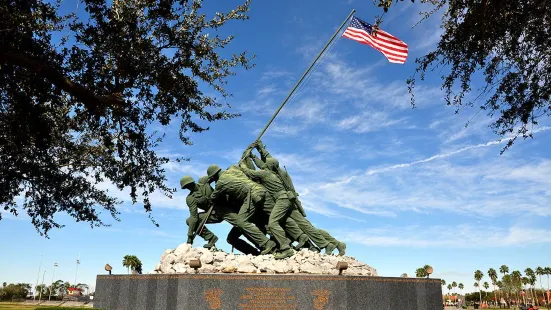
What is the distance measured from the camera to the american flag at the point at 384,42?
1370 cm

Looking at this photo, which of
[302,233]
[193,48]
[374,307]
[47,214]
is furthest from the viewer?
[302,233]

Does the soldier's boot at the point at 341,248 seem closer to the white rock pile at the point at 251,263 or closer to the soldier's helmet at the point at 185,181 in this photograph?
the white rock pile at the point at 251,263

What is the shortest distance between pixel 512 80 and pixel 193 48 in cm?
658

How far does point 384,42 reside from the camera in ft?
45.9

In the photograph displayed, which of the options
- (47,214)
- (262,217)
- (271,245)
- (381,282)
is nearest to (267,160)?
(262,217)

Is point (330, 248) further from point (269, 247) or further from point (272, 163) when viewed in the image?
point (272, 163)

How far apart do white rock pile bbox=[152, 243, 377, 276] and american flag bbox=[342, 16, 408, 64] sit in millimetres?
6274

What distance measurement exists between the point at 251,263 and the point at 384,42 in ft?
25.6

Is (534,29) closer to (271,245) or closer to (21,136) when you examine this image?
(271,245)

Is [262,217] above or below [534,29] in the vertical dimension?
below

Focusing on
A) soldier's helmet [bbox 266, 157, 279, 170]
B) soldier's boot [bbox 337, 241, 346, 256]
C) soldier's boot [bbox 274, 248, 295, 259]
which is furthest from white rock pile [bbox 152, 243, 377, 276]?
soldier's helmet [bbox 266, 157, 279, 170]

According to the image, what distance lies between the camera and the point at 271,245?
1361 cm

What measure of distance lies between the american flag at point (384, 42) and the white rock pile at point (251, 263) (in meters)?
6.27

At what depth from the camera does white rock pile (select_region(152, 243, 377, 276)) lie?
1222 centimetres
